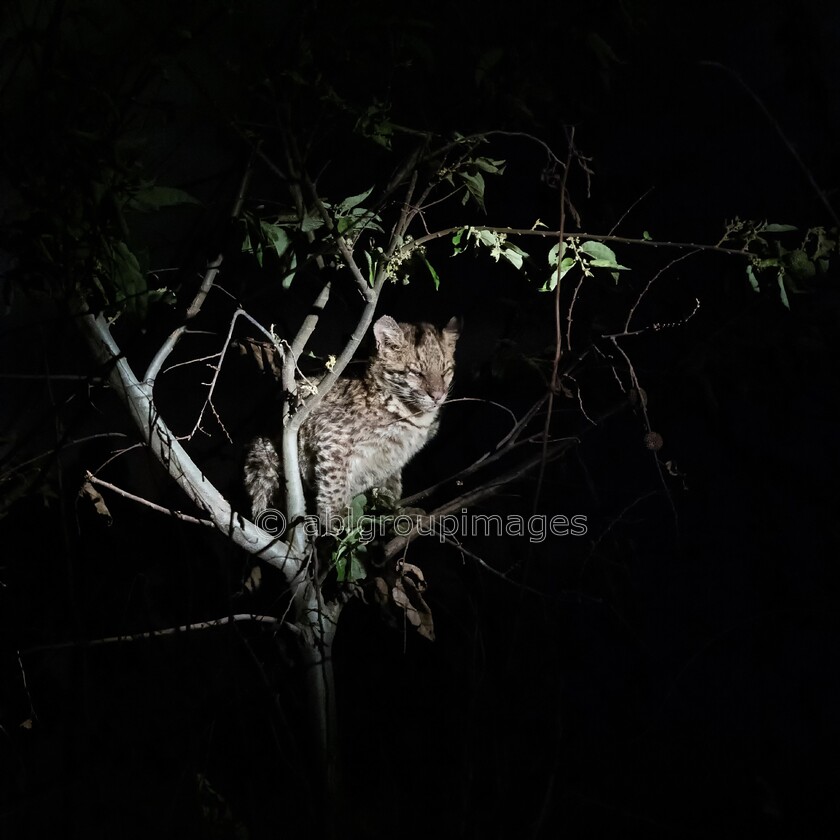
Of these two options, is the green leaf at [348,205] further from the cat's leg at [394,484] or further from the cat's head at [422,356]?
the cat's leg at [394,484]

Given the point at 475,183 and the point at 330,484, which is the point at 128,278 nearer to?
the point at 475,183

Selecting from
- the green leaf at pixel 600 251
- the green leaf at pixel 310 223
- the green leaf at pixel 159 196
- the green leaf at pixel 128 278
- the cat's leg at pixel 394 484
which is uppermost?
the green leaf at pixel 310 223

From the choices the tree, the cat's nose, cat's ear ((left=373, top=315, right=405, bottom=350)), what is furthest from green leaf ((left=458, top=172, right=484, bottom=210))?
the cat's nose

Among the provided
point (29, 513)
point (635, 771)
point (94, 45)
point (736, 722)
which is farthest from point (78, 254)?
point (736, 722)

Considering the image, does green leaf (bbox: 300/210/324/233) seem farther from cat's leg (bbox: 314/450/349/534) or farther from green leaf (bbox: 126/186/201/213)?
cat's leg (bbox: 314/450/349/534)

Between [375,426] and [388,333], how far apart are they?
10.7 inches

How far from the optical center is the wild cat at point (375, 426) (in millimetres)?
2172

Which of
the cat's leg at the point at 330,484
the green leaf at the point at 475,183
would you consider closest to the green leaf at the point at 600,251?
the green leaf at the point at 475,183

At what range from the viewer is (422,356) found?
2213mm

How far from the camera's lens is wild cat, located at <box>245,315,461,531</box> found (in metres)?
2.17

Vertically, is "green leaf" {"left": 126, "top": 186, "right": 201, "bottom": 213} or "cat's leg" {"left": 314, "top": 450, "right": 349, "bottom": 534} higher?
"green leaf" {"left": 126, "top": 186, "right": 201, "bottom": 213}

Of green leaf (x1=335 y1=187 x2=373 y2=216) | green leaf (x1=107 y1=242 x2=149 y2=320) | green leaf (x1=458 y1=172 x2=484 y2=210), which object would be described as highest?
green leaf (x1=458 y1=172 x2=484 y2=210)

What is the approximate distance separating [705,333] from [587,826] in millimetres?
1103

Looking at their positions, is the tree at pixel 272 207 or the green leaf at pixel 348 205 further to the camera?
the green leaf at pixel 348 205
